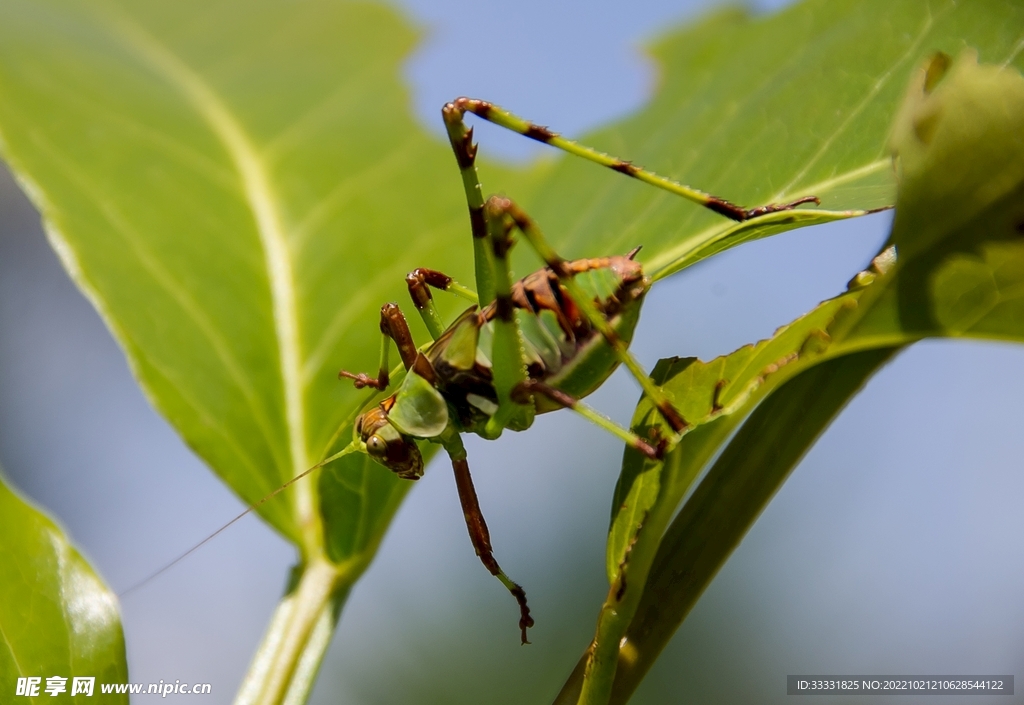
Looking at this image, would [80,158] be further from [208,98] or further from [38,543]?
[38,543]

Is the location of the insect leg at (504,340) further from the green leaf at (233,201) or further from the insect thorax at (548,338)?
the green leaf at (233,201)

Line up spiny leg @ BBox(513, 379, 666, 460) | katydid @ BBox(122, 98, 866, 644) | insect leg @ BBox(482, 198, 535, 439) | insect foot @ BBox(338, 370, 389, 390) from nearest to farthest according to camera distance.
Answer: spiny leg @ BBox(513, 379, 666, 460)
katydid @ BBox(122, 98, 866, 644)
insect leg @ BBox(482, 198, 535, 439)
insect foot @ BBox(338, 370, 389, 390)

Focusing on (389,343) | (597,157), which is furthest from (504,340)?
(597,157)

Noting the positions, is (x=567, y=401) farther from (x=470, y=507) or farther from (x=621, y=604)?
(x=621, y=604)

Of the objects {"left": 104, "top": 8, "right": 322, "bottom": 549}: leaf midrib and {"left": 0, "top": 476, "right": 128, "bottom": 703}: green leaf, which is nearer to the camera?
{"left": 0, "top": 476, "right": 128, "bottom": 703}: green leaf

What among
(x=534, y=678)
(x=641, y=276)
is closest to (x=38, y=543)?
(x=641, y=276)

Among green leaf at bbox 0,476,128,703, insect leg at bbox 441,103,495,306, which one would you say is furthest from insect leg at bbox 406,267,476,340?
green leaf at bbox 0,476,128,703

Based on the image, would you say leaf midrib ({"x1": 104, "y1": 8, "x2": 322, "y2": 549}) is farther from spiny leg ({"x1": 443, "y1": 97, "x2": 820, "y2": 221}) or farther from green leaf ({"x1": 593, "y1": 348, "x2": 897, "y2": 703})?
green leaf ({"x1": 593, "y1": 348, "x2": 897, "y2": 703})
